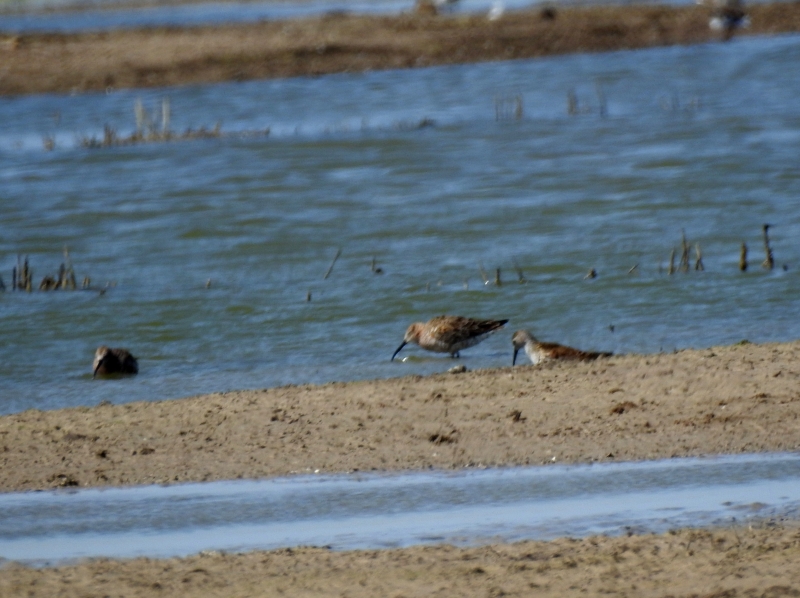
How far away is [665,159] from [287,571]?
14.9 meters

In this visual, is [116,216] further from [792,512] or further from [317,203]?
[792,512]

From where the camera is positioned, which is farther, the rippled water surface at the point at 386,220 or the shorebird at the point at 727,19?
the shorebird at the point at 727,19

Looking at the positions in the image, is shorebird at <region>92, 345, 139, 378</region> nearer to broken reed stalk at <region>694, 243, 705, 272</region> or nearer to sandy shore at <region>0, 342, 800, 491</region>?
sandy shore at <region>0, 342, 800, 491</region>

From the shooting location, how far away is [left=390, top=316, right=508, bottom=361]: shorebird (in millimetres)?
10703

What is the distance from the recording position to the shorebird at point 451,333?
1070cm

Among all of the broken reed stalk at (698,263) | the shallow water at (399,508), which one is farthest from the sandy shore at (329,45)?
the shallow water at (399,508)

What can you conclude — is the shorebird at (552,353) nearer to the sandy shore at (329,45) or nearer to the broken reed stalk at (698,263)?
the broken reed stalk at (698,263)

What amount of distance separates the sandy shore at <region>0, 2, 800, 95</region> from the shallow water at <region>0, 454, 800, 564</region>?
24555 mm

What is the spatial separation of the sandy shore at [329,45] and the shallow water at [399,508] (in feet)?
80.6

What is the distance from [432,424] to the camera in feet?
27.5

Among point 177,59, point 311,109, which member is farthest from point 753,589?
point 177,59

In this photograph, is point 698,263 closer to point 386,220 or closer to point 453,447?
point 386,220

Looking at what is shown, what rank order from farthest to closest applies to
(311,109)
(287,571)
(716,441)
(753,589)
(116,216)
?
(311,109)
(116,216)
(716,441)
(287,571)
(753,589)

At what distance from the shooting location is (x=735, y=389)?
8633mm
